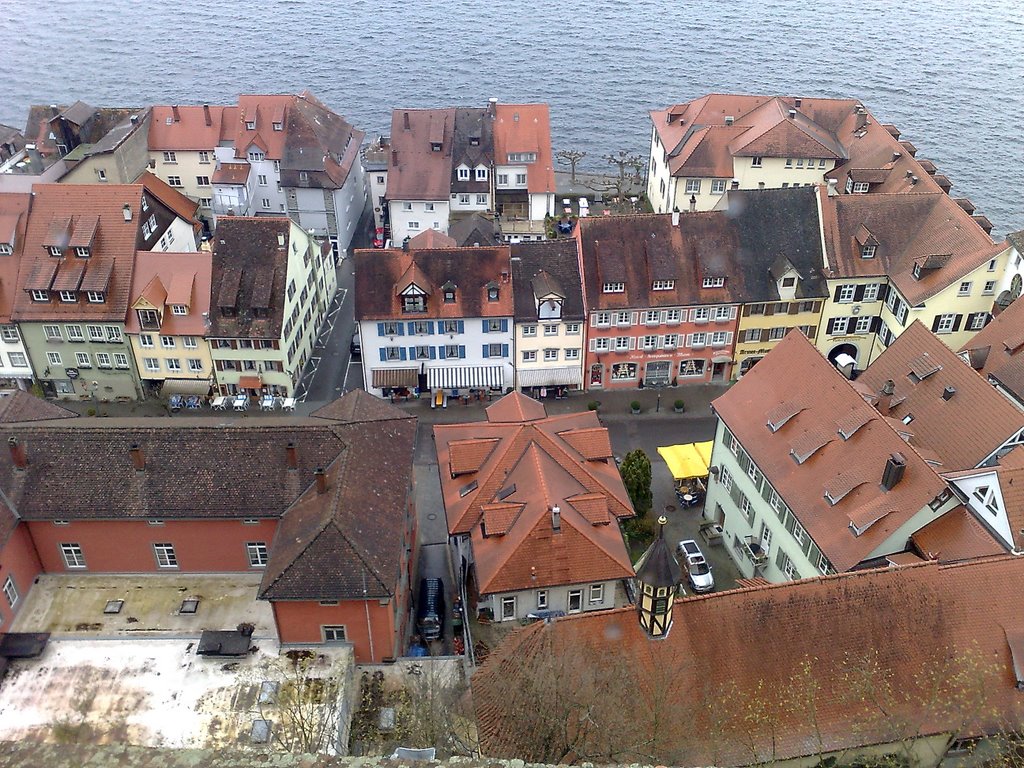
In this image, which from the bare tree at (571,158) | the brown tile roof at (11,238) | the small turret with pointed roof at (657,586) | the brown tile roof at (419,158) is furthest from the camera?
the bare tree at (571,158)

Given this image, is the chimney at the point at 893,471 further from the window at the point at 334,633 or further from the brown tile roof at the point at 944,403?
the window at the point at 334,633

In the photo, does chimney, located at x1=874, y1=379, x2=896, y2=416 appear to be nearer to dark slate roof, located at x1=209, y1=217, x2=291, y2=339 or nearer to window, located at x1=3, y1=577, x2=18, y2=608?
dark slate roof, located at x1=209, y1=217, x2=291, y2=339

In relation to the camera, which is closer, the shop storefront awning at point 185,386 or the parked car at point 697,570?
the parked car at point 697,570

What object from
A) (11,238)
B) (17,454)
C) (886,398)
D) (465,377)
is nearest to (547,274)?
(465,377)

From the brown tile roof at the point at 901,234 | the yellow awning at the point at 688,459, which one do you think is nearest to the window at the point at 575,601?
the yellow awning at the point at 688,459

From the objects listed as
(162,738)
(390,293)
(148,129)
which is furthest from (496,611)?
(148,129)

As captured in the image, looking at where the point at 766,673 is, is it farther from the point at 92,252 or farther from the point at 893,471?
the point at 92,252

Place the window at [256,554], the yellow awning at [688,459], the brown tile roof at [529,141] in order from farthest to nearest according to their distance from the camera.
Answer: the brown tile roof at [529,141]
the yellow awning at [688,459]
the window at [256,554]
